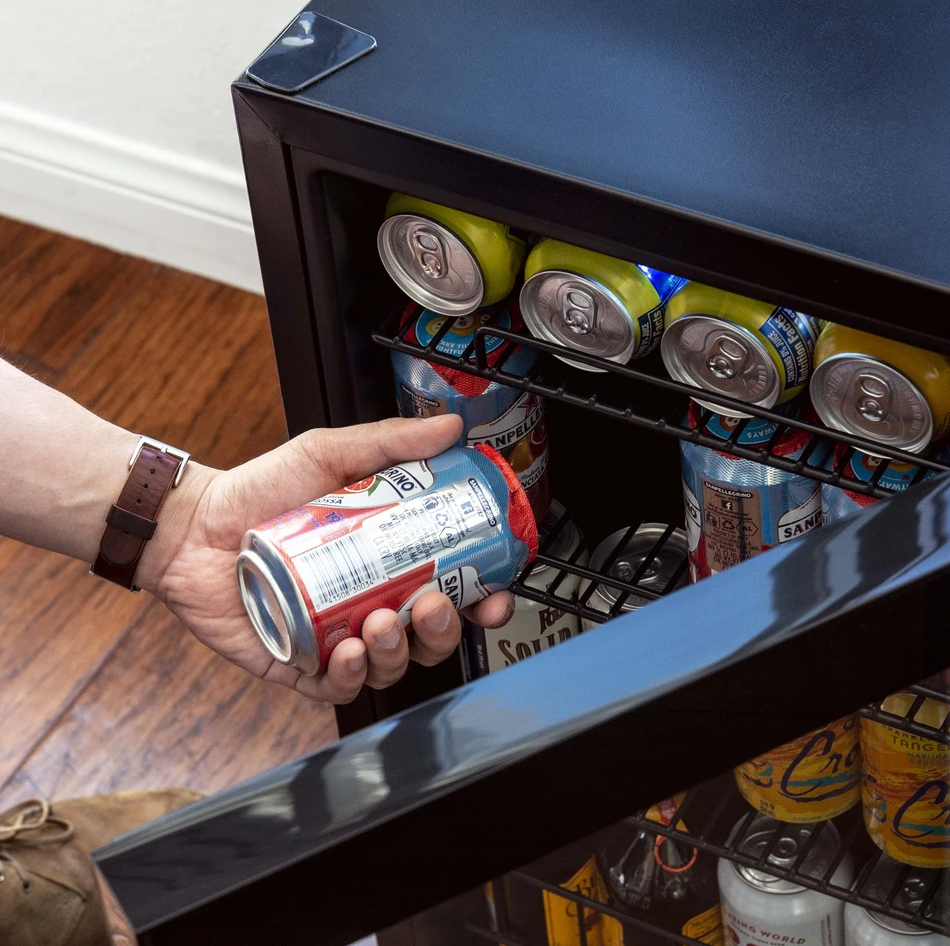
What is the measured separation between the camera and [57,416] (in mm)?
1193

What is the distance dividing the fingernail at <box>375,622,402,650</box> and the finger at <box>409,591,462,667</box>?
0.07ft

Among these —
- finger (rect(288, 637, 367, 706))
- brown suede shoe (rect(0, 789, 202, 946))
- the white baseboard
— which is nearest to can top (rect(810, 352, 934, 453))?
finger (rect(288, 637, 367, 706))

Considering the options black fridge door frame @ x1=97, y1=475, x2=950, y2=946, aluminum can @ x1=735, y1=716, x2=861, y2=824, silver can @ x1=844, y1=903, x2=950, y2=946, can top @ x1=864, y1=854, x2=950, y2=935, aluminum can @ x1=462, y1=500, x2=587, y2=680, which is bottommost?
silver can @ x1=844, y1=903, x2=950, y2=946

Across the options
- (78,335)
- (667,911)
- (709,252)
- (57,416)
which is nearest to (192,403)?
(78,335)

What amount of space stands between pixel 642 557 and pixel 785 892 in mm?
327

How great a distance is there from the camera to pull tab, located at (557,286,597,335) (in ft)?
2.97

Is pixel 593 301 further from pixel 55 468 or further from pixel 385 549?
pixel 55 468

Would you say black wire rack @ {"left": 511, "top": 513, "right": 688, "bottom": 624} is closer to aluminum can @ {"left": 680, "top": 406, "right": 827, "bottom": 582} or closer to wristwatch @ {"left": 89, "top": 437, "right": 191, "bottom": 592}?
aluminum can @ {"left": 680, "top": 406, "right": 827, "bottom": 582}

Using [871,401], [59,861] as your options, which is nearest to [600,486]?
[871,401]

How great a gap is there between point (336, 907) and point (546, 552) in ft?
2.79

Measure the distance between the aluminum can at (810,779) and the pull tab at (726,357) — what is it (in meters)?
0.40

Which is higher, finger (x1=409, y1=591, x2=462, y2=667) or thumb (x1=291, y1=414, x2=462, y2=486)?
thumb (x1=291, y1=414, x2=462, y2=486)

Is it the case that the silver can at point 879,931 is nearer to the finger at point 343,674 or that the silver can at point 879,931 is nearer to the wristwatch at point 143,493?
the finger at point 343,674

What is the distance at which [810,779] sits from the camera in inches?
46.6
